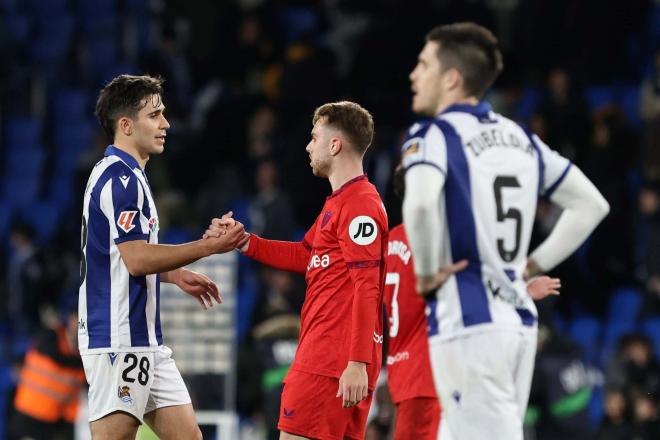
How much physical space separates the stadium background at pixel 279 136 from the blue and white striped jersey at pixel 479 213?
5836mm

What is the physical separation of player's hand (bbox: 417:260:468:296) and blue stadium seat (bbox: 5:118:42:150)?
1288 cm

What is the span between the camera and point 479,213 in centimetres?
493

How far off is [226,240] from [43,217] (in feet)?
34.5

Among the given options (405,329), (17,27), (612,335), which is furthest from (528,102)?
(405,329)

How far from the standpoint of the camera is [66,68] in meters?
17.7

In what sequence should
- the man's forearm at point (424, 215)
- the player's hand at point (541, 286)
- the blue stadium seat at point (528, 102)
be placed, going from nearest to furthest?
the man's forearm at point (424, 215)
the player's hand at point (541, 286)
the blue stadium seat at point (528, 102)

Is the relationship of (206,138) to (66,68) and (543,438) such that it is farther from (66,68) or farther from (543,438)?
(543,438)

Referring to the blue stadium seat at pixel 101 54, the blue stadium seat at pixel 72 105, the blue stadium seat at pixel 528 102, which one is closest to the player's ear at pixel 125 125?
the blue stadium seat at pixel 528 102

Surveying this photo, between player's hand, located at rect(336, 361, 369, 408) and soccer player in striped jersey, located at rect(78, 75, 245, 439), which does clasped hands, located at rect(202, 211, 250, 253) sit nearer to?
soccer player in striped jersey, located at rect(78, 75, 245, 439)

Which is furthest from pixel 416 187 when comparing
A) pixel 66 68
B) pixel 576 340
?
pixel 66 68

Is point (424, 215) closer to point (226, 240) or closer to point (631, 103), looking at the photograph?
point (226, 240)

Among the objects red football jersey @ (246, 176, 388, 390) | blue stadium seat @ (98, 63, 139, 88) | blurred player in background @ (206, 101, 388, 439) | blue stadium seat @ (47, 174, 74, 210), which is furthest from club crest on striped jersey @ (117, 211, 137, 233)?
blue stadium seat @ (98, 63, 139, 88)

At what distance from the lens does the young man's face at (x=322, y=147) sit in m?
6.14

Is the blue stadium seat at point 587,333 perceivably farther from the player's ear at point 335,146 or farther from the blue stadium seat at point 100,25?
the blue stadium seat at point 100,25
